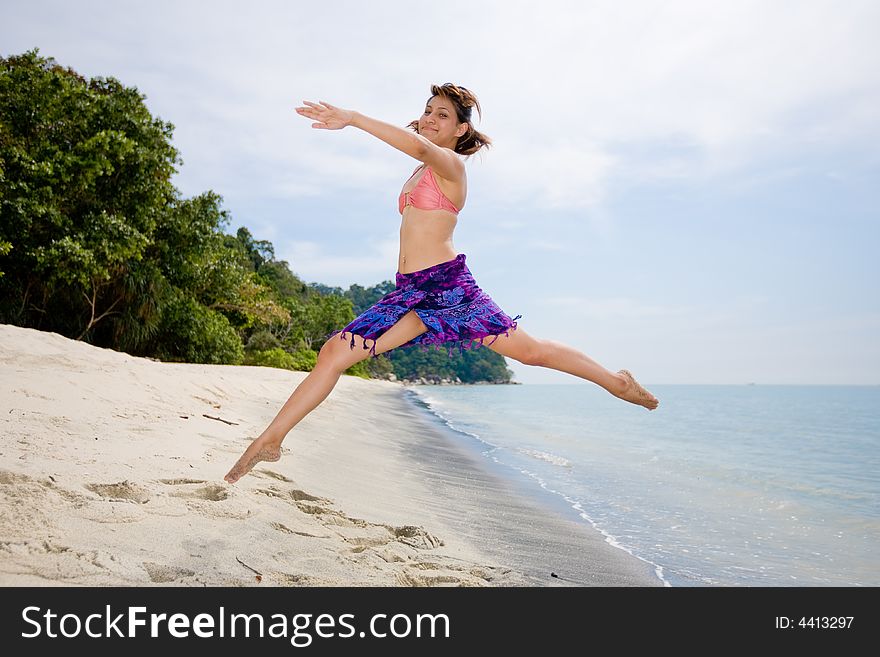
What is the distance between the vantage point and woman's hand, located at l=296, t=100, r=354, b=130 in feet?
7.90

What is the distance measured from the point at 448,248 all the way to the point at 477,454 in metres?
5.55

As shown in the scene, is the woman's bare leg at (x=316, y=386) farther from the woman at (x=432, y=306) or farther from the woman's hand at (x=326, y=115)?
the woman's hand at (x=326, y=115)

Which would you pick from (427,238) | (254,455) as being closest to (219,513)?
(254,455)

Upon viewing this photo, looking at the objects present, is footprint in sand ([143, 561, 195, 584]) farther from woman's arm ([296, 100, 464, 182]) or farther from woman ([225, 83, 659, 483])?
woman's arm ([296, 100, 464, 182])

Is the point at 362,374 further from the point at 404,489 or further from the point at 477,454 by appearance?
the point at 404,489

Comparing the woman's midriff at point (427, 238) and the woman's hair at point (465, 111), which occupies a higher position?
the woman's hair at point (465, 111)

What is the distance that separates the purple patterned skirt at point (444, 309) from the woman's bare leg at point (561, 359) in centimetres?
6

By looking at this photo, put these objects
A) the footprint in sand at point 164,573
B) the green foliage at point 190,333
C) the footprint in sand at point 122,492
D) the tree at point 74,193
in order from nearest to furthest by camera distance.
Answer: the footprint in sand at point 164,573
the footprint in sand at point 122,492
the tree at point 74,193
the green foliage at point 190,333

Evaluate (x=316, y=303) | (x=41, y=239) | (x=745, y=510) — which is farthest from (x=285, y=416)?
(x=316, y=303)

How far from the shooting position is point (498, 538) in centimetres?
356

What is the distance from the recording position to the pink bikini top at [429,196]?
9.30 ft

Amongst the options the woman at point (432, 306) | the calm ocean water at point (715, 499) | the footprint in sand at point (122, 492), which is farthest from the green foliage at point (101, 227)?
the woman at point (432, 306)

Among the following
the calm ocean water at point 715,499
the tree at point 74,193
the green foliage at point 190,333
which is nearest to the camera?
the calm ocean water at point 715,499

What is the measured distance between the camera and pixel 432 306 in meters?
2.87
